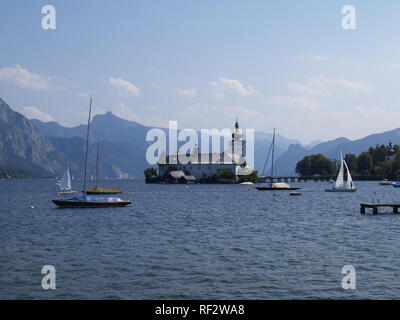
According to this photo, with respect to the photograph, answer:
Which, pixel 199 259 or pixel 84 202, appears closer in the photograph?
pixel 199 259

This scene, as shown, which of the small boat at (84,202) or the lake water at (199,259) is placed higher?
the small boat at (84,202)

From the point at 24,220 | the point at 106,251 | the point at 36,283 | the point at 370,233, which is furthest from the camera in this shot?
the point at 24,220

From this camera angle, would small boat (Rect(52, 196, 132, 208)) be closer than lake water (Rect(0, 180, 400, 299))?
No

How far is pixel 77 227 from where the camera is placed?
5794cm

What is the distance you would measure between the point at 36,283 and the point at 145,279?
6125 millimetres

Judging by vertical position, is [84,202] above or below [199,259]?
above

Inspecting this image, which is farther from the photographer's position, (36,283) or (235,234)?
(235,234)

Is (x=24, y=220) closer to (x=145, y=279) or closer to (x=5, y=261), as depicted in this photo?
(x=5, y=261)

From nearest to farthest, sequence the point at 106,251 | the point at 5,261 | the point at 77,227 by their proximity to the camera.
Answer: the point at 5,261 → the point at 106,251 → the point at 77,227

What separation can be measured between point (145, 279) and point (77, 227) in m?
30.6

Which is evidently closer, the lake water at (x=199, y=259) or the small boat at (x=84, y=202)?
the lake water at (x=199, y=259)

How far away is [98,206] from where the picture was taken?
279 ft

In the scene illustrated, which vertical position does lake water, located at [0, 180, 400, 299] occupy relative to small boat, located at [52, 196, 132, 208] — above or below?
below

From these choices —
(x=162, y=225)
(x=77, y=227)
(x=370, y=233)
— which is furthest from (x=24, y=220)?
(x=370, y=233)
